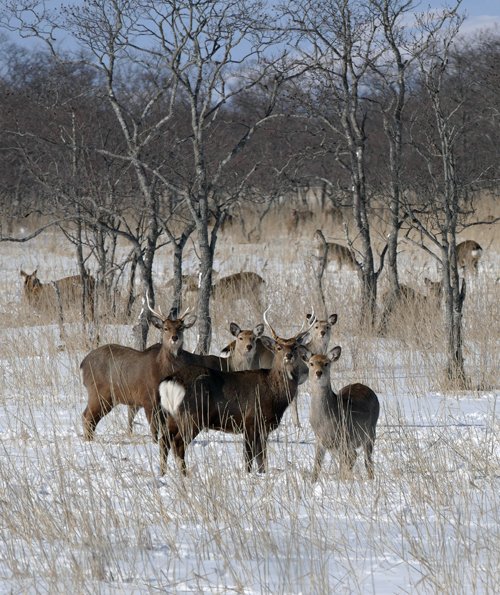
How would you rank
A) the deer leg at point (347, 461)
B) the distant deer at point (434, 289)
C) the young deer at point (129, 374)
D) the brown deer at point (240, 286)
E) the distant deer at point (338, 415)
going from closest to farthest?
1. the deer leg at point (347, 461)
2. the distant deer at point (338, 415)
3. the young deer at point (129, 374)
4. the distant deer at point (434, 289)
5. the brown deer at point (240, 286)

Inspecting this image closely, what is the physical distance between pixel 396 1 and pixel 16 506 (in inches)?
322

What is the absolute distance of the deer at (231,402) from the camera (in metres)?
6.78

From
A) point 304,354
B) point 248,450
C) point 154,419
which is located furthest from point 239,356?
point 248,450

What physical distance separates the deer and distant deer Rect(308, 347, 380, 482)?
0.35 meters

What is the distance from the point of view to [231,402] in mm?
7102

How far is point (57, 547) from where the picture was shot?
15.3ft

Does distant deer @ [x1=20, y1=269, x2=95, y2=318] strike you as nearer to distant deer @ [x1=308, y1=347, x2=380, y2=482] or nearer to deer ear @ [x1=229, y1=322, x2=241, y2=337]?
deer ear @ [x1=229, y1=322, x2=241, y2=337]

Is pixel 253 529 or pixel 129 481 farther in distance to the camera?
pixel 129 481

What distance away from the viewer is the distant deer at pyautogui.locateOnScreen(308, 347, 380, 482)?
6488 millimetres

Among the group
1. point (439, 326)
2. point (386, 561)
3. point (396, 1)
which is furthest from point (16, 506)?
point (396, 1)

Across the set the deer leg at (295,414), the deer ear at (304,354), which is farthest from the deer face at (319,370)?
the deer leg at (295,414)

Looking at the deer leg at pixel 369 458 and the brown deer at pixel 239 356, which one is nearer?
the deer leg at pixel 369 458

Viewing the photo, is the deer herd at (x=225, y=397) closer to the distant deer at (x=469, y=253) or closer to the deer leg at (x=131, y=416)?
the deer leg at (x=131, y=416)

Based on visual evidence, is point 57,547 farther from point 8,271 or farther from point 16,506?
point 8,271
